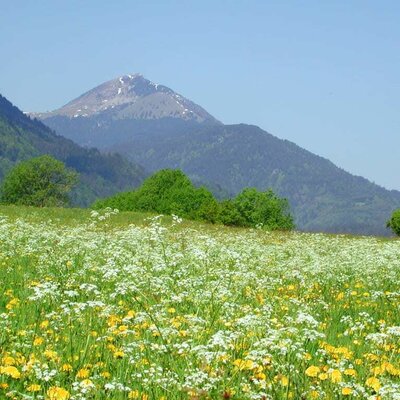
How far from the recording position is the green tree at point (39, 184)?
120 m

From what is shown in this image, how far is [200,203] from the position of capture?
9675cm

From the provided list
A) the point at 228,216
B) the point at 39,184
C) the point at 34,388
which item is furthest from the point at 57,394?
the point at 39,184

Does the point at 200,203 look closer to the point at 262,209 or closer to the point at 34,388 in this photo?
the point at 262,209

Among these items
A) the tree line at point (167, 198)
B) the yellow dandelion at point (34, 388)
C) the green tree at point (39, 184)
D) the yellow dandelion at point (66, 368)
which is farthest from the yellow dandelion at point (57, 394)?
the green tree at point (39, 184)

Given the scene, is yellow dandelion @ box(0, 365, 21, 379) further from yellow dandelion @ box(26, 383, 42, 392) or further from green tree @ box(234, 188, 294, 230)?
green tree @ box(234, 188, 294, 230)

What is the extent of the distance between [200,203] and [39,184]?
135ft

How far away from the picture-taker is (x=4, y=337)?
5043mm

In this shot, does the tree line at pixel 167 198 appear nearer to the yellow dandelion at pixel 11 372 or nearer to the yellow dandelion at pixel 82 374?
the yellow dandelion at pixel 82 374

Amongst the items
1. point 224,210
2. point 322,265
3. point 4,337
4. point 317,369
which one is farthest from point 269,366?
point 224,210

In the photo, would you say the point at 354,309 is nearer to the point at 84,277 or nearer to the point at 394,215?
the point at 84,277

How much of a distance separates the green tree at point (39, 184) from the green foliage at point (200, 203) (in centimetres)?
990

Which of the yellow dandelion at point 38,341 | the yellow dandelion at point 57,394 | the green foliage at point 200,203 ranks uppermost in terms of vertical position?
the green foliage at point 200,203

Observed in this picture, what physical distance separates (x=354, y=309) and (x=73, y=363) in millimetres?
5446

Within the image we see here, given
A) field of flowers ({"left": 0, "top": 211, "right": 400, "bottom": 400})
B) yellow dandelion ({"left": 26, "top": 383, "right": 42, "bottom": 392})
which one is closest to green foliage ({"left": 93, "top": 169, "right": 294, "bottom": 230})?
field of flowers ({"left": 0, "top": 211, "right": 400, "bottom": 400})
